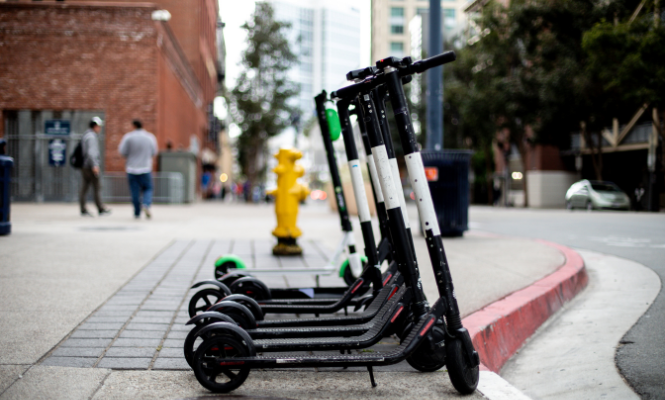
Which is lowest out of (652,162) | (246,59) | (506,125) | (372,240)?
(372,240)

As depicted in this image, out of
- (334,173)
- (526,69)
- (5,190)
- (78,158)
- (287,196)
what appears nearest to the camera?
(334,173)

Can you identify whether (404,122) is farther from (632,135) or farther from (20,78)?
(20,78)

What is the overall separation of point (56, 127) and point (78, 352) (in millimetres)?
23557

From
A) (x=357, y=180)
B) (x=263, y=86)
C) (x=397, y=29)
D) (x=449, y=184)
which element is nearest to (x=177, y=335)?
(x=357, y=180)

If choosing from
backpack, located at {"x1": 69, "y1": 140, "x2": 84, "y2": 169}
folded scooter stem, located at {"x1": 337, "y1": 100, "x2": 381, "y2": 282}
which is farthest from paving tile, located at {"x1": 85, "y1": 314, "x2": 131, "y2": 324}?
backpack, located at {"x1": 69, "y1": 140, "x2": 84, "y2": 169}

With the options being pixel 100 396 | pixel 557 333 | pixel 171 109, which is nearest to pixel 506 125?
pixel 171 109

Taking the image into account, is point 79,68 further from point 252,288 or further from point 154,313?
point 252,288

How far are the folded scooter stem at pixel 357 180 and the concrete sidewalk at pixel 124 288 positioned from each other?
777 millimetres

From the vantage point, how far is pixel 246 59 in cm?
3919

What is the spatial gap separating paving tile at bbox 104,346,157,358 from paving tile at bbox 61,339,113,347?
97mm

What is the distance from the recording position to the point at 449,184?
9.29m

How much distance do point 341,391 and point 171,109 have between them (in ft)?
94.4

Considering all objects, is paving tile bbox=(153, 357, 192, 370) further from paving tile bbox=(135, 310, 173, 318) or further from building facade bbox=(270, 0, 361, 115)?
building facade bbox=(270, 0, 361, 115)

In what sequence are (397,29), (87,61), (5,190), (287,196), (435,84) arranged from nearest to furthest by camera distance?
(287,196) < (5,190) < (435,84) < (87,61) < (397,29)
